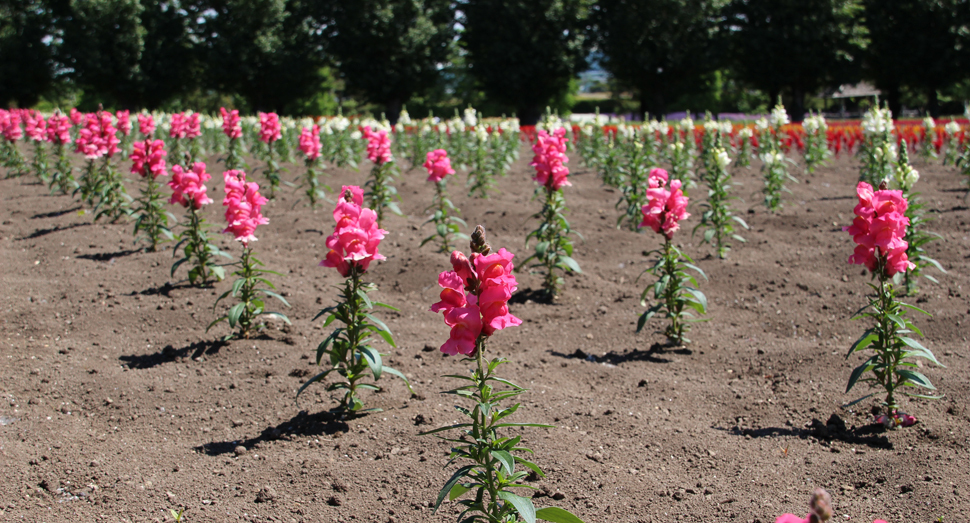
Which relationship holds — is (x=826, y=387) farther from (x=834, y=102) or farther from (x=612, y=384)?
(x=834, y=102)

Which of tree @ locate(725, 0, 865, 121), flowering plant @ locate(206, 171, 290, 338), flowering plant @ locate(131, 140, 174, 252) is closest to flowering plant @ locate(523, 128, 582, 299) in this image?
flowering plant @ locate(206, 171, 290, 338)

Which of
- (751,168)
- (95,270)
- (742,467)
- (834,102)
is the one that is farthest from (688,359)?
(834,102)

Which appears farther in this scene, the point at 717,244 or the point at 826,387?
the point at 717,244

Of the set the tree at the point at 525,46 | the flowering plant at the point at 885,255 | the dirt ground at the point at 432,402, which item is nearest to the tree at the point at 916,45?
the tree at the point at 525,46

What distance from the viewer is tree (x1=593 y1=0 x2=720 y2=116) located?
3362cm

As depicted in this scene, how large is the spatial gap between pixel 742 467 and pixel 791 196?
24.9ft

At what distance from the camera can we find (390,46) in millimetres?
33875

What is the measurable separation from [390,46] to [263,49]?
650 cm

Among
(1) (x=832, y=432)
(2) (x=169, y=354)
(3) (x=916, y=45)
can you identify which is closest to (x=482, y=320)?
(1) (x=832, y=432)

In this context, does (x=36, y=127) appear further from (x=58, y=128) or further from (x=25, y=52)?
(x=25, y=52)

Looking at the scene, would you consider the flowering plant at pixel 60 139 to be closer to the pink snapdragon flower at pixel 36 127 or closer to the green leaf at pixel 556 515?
the pink snapdragon flower at pixel 36 127

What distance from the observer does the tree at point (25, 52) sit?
115 feet

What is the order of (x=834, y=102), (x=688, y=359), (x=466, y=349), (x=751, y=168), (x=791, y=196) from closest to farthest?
(x=466, y=349) → (x=688, y=359) → (x=791, y=196) → (x=751, y=168) → (x=834, y=102)

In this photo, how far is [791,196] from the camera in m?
9.86
